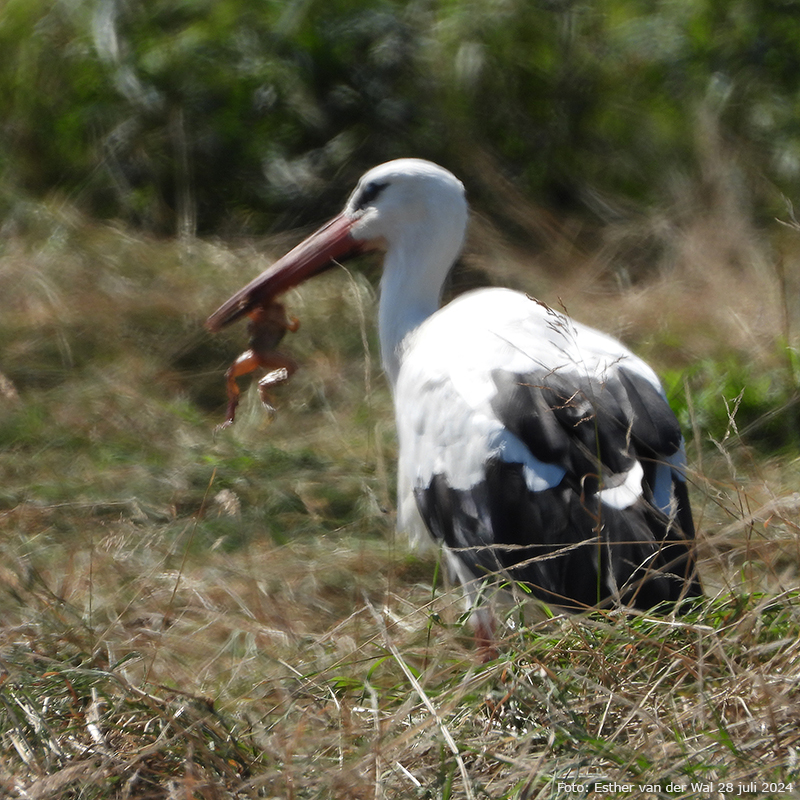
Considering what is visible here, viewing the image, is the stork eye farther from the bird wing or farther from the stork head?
the bird wing

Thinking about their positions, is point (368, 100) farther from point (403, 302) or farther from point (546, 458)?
point (546, 458)

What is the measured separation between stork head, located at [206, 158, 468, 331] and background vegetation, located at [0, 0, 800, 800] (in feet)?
0.75

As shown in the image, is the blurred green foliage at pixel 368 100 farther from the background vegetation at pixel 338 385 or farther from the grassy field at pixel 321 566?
the grassy field at pixel 321 566

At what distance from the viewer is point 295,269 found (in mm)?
3400

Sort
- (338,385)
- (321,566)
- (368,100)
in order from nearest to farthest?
1. (321,566)
2. (338,385)
3. (368,100)

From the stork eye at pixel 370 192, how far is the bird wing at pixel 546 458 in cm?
64

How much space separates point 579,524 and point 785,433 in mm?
1863

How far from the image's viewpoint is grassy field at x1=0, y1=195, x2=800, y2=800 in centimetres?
178

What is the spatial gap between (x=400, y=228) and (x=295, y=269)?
365 mm

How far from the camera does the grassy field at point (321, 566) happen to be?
1775 millimetres

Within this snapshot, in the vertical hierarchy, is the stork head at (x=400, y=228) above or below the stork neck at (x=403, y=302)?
above

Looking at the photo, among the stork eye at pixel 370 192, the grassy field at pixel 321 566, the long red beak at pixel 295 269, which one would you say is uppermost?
the stork eye at pixel 370 192

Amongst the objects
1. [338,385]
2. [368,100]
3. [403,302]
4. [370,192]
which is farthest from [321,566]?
[368,100]

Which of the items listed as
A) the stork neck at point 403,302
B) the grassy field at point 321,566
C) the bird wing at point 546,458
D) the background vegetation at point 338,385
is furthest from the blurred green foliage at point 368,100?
the bird wing at point 546,458
